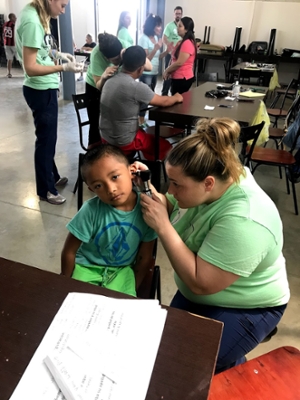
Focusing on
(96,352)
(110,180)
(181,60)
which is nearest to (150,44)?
(181,60)

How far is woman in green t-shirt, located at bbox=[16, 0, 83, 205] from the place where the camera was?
213 centimetres

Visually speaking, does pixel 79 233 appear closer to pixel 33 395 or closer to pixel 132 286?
pixel 132 286

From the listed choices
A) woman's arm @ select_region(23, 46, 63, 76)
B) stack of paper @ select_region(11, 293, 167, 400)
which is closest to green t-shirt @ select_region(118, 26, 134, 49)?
woman's arm @ select_region(23, 46, 63, 76)

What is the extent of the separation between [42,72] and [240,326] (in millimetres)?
2010

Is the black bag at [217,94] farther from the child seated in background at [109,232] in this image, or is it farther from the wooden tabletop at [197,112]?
the child seated in background at [109,232]

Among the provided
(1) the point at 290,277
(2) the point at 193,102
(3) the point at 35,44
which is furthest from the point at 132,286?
(2) the point at 193,102

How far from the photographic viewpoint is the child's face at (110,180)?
1154 mm

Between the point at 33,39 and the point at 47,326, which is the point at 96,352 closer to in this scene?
the point at 47,326

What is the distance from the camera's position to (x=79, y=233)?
3.92 ft

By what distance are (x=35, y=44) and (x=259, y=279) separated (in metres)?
2.01

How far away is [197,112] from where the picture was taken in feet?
8.80

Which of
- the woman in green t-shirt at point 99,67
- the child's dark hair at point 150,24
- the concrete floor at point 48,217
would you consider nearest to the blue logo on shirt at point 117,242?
the concrete floor at point 48,217

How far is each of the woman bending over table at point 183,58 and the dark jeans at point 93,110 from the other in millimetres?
1199

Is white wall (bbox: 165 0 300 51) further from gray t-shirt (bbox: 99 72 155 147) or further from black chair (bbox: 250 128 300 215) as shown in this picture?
gray t-shirt (bbox: 99 72 155 147)
